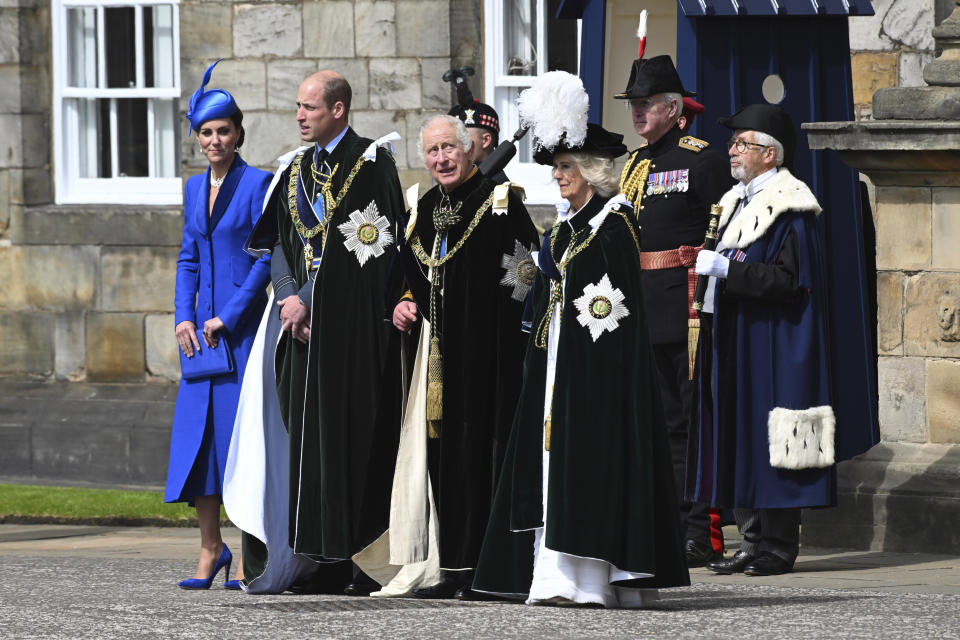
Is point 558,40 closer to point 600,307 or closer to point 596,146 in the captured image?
point 596,146

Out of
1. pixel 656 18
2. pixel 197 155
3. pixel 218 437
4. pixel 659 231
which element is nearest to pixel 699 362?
pixel 659 231

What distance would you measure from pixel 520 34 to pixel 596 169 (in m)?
5.00

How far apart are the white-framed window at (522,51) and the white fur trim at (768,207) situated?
384cm

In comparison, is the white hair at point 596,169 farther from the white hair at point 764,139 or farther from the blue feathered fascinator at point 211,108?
the blue feathered fascinator at point 211,108

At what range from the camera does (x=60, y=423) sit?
12.1 metres

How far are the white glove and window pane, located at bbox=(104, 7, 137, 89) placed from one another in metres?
5.72

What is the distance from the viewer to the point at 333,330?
761 cm

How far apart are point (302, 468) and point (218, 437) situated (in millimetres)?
405

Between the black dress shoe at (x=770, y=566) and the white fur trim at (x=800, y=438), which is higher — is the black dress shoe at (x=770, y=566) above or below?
below

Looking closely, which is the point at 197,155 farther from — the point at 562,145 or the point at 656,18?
the point at 562,145

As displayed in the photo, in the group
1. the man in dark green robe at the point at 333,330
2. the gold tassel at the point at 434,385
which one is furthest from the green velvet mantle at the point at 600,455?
the man in dark green robe at the point at 333,330

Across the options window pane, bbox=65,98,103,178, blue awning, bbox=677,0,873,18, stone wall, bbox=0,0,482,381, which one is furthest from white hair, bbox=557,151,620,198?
window pane, bbox=65,98,103,178

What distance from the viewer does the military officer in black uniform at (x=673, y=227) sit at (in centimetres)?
821

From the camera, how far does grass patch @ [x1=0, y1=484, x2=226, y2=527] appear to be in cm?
1042
